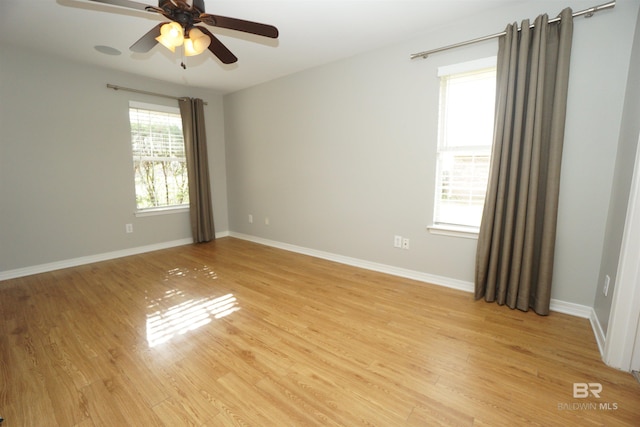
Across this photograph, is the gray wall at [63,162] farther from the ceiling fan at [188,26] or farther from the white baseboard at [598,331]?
the white baseboard at [598,331]

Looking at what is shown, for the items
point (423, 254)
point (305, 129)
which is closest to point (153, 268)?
point (305, 129)

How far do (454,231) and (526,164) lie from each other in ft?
2.79

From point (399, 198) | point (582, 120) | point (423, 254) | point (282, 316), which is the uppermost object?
point (582, 120)

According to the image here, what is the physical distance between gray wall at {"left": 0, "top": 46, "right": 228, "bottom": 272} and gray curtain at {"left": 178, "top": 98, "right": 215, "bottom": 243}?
393mm

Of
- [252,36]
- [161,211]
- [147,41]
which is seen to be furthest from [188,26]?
[161,211]

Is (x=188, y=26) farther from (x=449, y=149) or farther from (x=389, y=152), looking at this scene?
(x=449, y=149)

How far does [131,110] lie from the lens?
395 cm

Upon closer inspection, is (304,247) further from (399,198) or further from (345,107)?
(345,107)

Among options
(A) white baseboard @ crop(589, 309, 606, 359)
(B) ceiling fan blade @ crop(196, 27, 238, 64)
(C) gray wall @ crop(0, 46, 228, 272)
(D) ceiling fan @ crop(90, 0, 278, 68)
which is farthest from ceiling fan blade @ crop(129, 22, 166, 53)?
(A) white baseboard @ crop(589, 309, 606, 359)

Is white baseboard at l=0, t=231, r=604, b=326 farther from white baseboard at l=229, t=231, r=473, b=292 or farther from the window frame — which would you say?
the window frame

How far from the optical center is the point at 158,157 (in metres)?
4.31

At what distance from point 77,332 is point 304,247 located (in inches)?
103

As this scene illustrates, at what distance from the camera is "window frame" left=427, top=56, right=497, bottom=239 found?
8.08 ft

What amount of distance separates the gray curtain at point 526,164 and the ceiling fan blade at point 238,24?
75.4 inches
